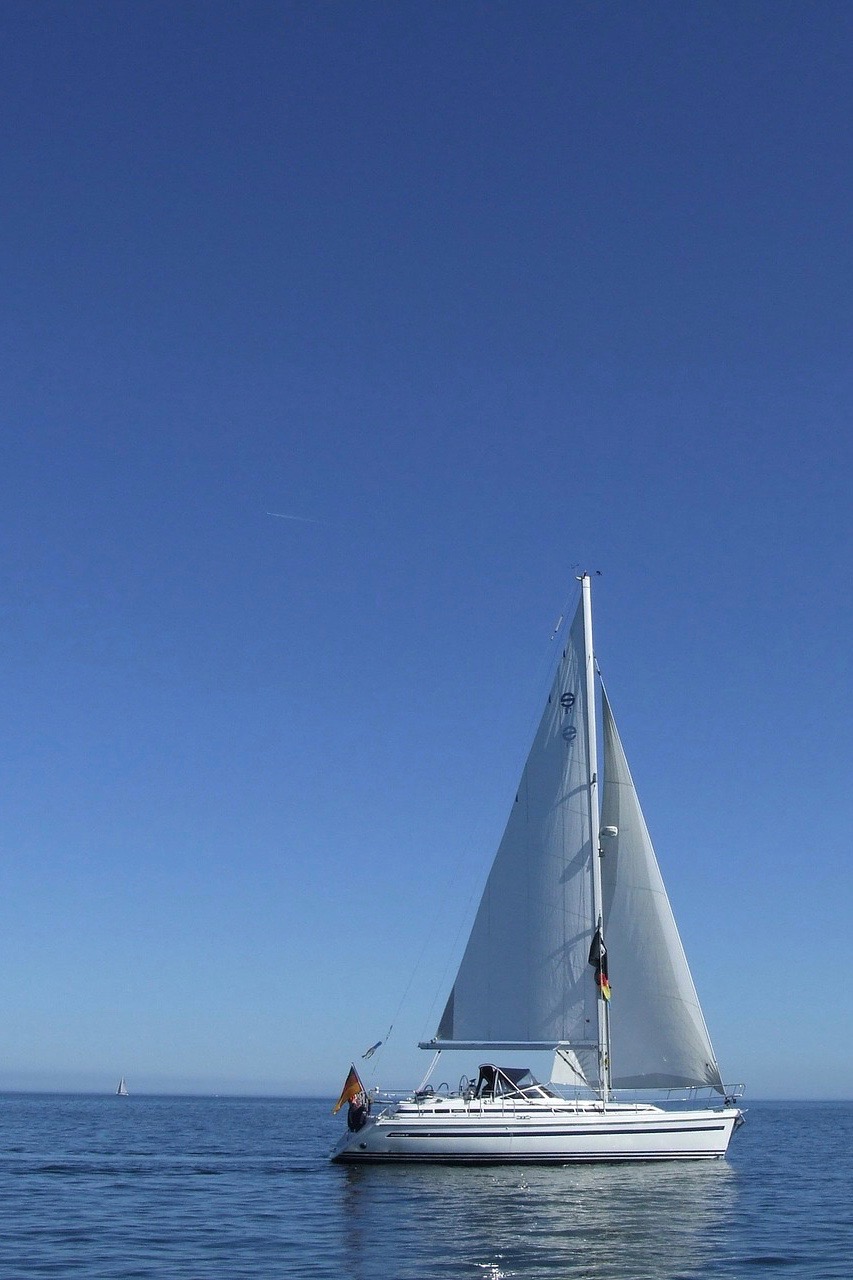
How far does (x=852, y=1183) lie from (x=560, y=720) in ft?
65.4

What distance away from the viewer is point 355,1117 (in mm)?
37594

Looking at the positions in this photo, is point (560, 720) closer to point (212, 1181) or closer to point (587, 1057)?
point (587, 1057)

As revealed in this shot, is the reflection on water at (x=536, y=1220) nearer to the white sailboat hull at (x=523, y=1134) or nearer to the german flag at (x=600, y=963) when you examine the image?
the white sailboat hull at (x=523, y=1134)

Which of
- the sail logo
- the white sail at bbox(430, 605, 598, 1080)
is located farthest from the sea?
the sail logo

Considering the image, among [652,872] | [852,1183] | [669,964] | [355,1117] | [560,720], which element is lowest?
[852,1183]

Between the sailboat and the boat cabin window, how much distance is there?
0.15 feet

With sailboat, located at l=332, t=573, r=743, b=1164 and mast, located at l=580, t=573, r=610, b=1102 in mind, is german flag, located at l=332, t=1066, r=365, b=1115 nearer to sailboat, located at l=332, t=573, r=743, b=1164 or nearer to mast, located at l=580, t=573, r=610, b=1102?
sailboat, located at l=332, t=573, r=743, b=1164

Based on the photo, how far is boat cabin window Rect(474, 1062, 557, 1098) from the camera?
37344mm

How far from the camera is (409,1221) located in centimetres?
2789

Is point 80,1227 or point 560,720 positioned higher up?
point 560,720

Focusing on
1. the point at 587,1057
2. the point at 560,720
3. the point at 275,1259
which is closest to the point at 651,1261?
the point at 275,1259

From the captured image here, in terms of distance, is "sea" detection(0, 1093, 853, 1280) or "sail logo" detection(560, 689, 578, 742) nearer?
"sea" detection(0, 1093, 853, 1280)

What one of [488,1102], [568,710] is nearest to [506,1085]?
[488,1102]

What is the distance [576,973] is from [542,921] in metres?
2.06
